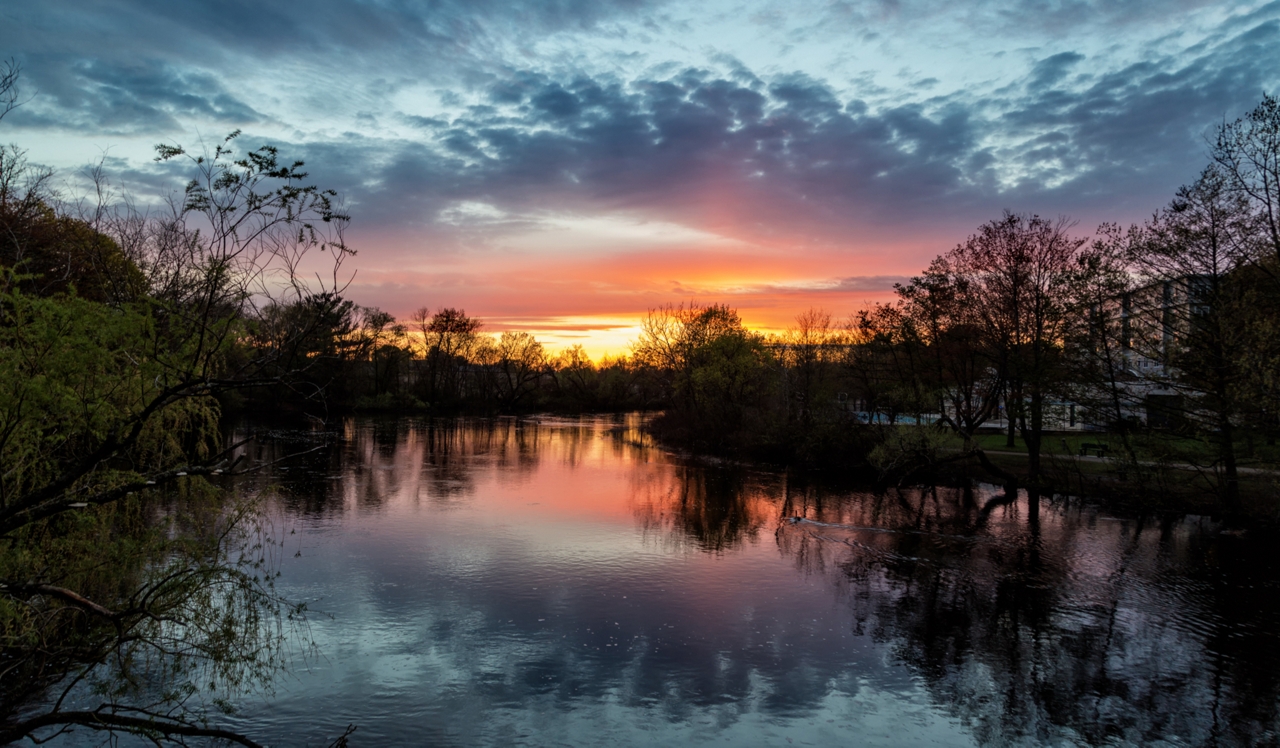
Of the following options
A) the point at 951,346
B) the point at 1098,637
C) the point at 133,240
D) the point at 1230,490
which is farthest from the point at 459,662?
the point at 951,346

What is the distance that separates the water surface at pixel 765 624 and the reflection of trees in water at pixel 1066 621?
6 cm

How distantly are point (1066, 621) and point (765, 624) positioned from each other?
6067 millimetres

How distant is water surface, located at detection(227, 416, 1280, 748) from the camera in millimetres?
10578

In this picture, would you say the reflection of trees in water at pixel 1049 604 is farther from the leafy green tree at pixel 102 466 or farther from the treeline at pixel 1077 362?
the leafy green tree at pixel 102 466

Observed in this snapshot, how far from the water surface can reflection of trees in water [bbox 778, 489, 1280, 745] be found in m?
0.06

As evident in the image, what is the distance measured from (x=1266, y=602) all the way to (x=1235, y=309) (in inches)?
308

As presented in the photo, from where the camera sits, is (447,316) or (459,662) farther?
(447,316)

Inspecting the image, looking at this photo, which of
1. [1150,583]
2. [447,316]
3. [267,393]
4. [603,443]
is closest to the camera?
[1150,583]

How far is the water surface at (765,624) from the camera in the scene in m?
10.6

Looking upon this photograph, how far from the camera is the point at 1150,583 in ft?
57.5

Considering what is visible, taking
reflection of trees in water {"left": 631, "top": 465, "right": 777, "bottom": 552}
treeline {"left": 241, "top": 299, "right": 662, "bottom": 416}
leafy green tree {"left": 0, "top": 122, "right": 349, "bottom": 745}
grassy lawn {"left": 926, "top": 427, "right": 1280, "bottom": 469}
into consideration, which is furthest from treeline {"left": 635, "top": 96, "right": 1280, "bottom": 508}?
treeline {"left": 241, "top": 299, "right": 662, "bottom": 416}

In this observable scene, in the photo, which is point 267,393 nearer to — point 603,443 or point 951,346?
point 603,443

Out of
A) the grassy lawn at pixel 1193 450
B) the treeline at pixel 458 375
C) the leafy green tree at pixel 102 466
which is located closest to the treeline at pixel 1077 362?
the grassy lawn at pixel 1193 450

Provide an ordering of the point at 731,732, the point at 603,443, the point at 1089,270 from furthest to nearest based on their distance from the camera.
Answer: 1. the point at 603,443
2. the point at 1089,270
3. the point at 731,732
